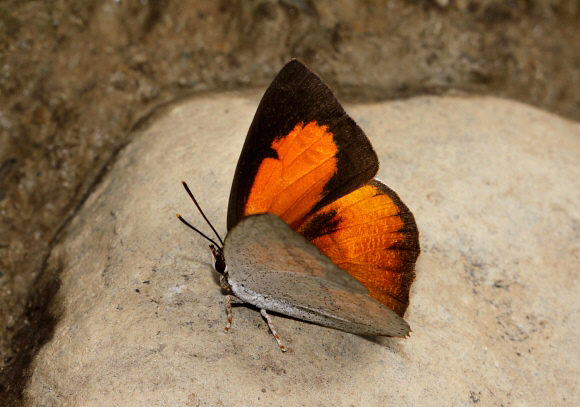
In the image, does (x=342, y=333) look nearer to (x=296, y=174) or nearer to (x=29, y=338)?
(x=296, y=174)

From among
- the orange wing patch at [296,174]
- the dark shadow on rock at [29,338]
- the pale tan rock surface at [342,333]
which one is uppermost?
the orange wing patch at [296,174]

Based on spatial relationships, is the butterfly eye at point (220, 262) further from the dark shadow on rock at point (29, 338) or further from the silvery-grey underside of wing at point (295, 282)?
the dark shadow on rock at point (29, 338)

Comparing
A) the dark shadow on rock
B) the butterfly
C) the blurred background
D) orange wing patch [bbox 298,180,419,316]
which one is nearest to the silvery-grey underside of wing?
the butterfly

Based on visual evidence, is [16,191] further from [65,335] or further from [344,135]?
[344,135]

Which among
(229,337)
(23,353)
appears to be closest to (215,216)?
(229,337)

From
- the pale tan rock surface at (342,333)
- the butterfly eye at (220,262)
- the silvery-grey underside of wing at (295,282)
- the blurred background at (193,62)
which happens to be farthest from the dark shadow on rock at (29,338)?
the silvery-grey underside of wing at (295,282)

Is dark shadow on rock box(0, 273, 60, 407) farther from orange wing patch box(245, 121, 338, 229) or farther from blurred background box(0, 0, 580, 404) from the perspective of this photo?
orange wing patch box(245, 121, 338, 229)
